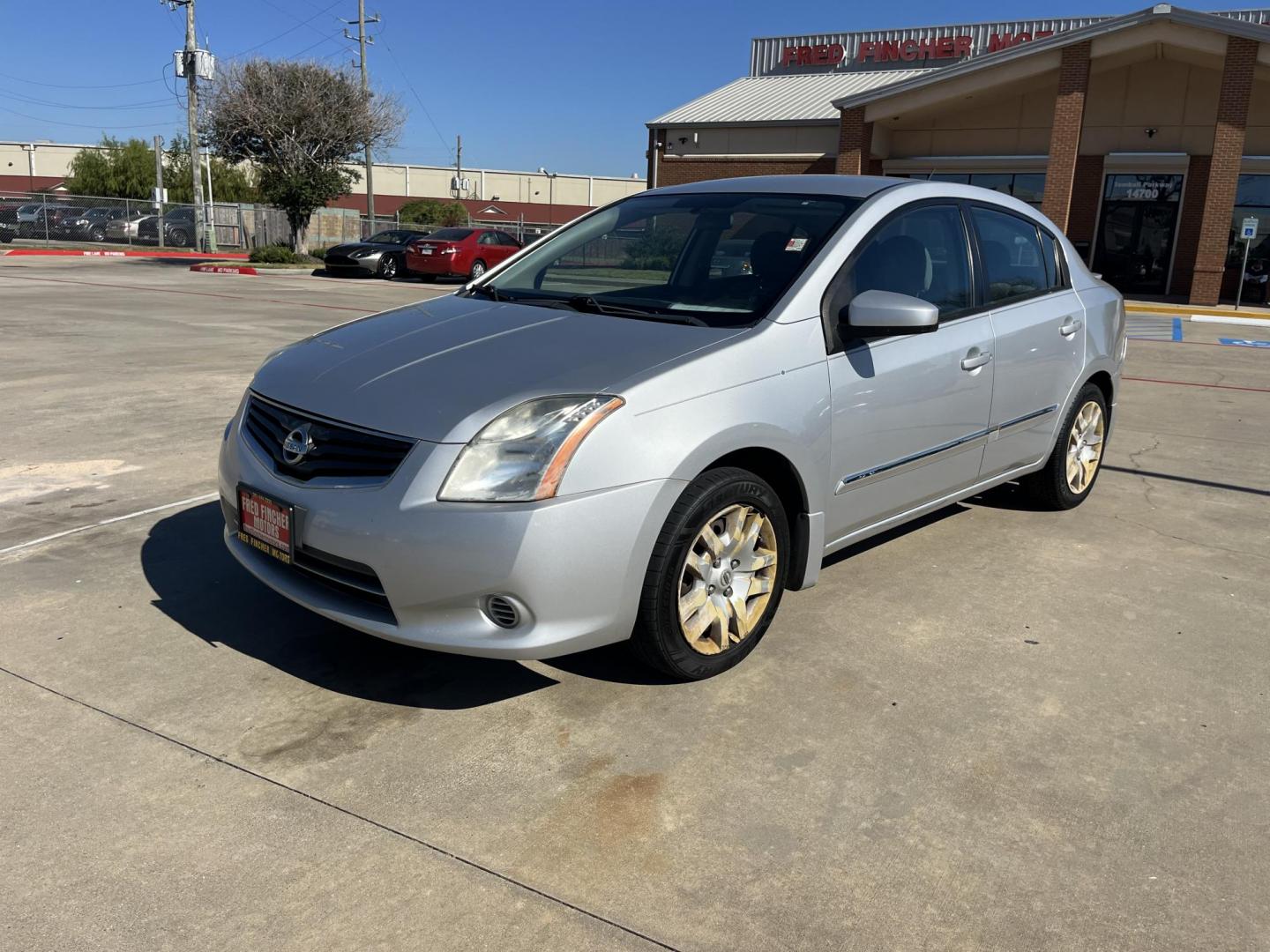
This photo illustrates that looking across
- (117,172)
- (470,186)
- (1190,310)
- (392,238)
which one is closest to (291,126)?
(392,238)

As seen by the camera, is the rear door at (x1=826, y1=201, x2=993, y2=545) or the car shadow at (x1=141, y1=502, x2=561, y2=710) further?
the rear door at (x1=826, y1=201, x2=993, y2=545)

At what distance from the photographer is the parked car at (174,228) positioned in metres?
36.8

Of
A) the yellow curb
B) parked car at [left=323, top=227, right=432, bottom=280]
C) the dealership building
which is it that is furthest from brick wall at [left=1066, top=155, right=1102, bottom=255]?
parked car at [left=323, top=227, right=432, bottom=280]

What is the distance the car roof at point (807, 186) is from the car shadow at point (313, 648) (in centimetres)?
214

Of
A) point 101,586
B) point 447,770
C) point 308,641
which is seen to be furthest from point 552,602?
point 101,586

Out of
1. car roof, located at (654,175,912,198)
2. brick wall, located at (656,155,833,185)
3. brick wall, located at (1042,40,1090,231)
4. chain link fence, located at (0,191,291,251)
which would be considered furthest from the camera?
chain link fence, located at (0,191,291,251)

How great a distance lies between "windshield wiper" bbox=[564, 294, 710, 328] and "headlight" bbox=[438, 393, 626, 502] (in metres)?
0.75

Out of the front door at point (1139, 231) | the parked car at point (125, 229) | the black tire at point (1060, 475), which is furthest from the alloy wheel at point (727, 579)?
the parked car at point (125, 229)

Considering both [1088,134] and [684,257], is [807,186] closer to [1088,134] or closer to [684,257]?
[684,257]

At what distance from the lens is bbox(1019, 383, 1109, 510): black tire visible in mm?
5438

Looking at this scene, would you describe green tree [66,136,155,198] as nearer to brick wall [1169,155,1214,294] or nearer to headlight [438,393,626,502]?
brick wall [1169,155,1214,294]

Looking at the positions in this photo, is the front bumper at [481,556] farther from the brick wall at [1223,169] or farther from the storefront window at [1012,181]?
the storefront window at [1012,181]

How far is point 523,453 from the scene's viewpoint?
3.06 metres

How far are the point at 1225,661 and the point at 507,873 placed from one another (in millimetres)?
2809
